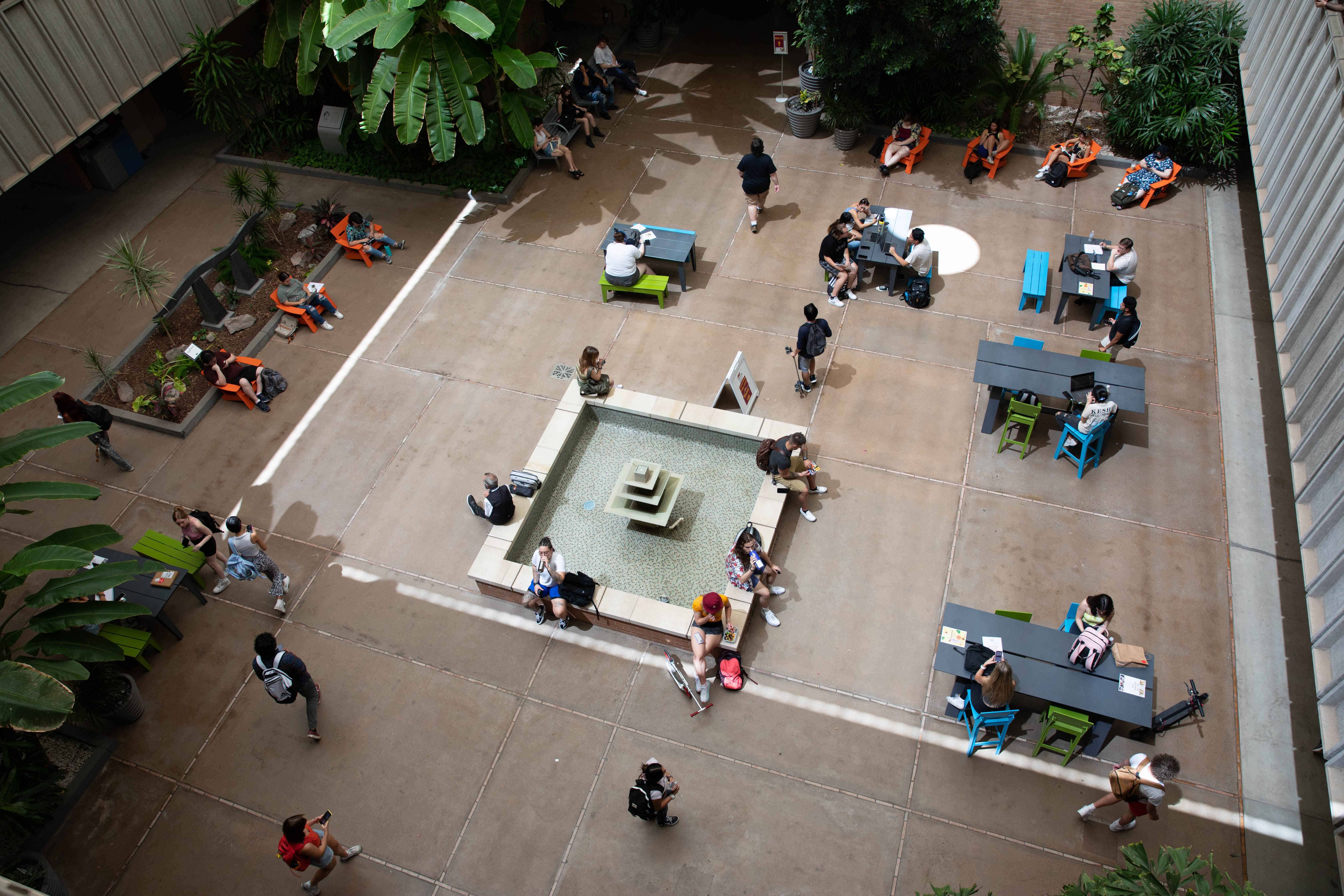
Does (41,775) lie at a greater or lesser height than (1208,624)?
greater

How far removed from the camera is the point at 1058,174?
52.1 feet

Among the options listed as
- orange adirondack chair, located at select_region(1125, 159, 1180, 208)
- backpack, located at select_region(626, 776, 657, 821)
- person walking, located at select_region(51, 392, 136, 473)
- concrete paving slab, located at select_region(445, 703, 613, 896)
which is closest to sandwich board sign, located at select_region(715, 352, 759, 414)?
concrete paving slab, located at select_region(445, 703, 613, 896)

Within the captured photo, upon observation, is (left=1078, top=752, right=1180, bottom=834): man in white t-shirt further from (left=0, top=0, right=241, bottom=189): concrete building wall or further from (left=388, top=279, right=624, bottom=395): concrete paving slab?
(left=0, top=0, right=241, bottom=189): concrete building wall

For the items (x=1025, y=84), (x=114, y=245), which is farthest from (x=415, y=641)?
(x=1025, y=84)

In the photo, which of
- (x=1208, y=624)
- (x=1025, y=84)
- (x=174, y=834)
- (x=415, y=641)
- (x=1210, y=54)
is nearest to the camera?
(x=174, y=834)

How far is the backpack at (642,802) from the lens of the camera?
852 cm

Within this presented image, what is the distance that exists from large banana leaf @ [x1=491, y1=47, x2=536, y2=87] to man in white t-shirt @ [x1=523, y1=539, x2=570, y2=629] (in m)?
8.70

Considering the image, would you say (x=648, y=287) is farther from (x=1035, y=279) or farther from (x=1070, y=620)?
(x=1070, y=620)

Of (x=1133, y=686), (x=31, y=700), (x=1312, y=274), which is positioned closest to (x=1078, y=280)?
(x=1312, y=274)

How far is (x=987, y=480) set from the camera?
1195 centimetres

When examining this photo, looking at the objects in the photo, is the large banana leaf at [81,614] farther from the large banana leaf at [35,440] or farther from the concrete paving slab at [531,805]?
the concrete paving slab at [531,805]

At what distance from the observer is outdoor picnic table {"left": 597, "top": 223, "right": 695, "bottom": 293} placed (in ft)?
47.6

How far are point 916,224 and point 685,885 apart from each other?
39.4 ft

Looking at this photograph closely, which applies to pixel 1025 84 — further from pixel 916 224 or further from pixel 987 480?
pixel 987 480
